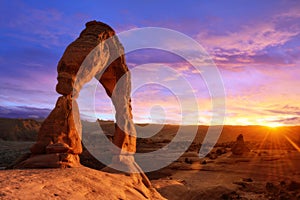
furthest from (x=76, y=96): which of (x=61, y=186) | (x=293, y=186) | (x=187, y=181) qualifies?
(x=293, y=186)

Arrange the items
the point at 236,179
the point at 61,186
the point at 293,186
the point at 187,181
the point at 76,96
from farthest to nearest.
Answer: the point at 236,179 < the point at 187,181 < the point at 293,186 < the point at 76,96 < the point at 61,186

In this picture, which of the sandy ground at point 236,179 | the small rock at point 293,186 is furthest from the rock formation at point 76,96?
the small rock at point 293,186

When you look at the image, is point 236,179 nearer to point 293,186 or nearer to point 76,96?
point 293,186

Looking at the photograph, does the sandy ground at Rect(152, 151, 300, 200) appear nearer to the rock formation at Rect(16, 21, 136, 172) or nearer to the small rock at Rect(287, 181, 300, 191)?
the small rock at Rect(287, 181, 300, 191)

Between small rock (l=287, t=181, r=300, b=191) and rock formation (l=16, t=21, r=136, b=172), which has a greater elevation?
rock formation (l=16, t=21, r=136, b=172)

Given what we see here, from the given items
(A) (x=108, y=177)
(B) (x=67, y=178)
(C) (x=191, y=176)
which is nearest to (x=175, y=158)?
(C) (x=191, y=176)

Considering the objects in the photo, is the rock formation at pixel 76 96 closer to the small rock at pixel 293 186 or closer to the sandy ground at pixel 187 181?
the sandy ground at pixel 187 181

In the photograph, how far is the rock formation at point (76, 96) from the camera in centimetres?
768

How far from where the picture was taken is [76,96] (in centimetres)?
868

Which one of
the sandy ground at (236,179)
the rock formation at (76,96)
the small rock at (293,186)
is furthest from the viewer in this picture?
the small rock at (293,186)

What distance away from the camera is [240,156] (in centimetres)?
2286

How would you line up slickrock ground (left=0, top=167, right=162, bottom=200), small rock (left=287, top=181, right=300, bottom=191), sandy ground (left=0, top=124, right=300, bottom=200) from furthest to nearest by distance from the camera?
small rock (left=287, top=181, right=300, bottom=191) < sandy ground (left=0, top=124, right=300, bottom=200) < slickrock ground (left=0, top=167, right=162, bottom=200)

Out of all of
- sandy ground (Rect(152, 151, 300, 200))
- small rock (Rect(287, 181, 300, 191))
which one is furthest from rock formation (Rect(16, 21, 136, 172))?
small rock (Rect(287, 181, 300, 191))

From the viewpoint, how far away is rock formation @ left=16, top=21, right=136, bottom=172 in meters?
7.68
